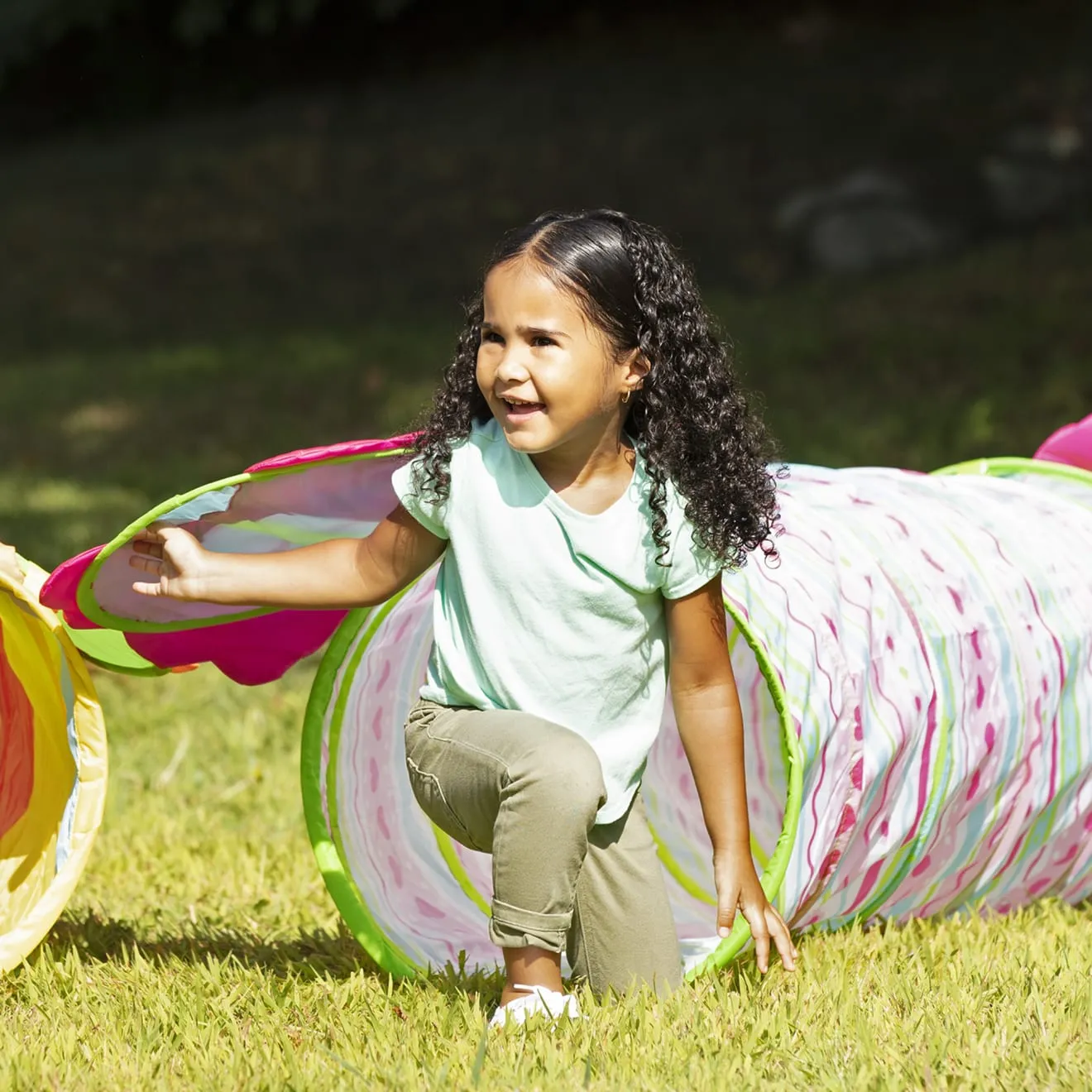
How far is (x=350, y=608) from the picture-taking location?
11.5 ft

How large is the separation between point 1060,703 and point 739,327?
824 centimetres

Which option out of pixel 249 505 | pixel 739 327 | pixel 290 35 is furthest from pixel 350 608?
pixel 290 35

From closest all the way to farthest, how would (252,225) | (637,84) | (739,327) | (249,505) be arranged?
(249,505), (739,327), (252,225), (637,84)

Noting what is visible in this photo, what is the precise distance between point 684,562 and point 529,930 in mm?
689

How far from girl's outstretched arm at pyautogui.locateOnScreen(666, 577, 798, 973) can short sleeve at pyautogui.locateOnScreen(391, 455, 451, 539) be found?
0.44 metres

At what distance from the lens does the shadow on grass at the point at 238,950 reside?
3.31 meters

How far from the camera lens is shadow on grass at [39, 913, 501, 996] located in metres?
3.31

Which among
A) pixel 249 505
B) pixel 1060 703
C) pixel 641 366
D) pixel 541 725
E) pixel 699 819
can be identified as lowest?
pixel 699 819

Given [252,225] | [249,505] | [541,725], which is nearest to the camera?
[541,725]

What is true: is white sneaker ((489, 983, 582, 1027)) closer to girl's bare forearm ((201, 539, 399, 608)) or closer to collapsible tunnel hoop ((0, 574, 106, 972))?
girl's bare forearm ((201, 539, 399, 608))

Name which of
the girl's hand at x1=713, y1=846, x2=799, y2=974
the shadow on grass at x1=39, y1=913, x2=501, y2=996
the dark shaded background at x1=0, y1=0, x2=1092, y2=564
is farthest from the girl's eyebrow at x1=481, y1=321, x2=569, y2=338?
the dark shaded background at x1=0, y1=0, x2=1092, y2=564

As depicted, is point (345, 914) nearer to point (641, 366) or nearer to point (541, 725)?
point (541, 725)

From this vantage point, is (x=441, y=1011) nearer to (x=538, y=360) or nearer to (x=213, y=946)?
(x=213, y=946)

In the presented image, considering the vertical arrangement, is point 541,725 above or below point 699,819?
above
